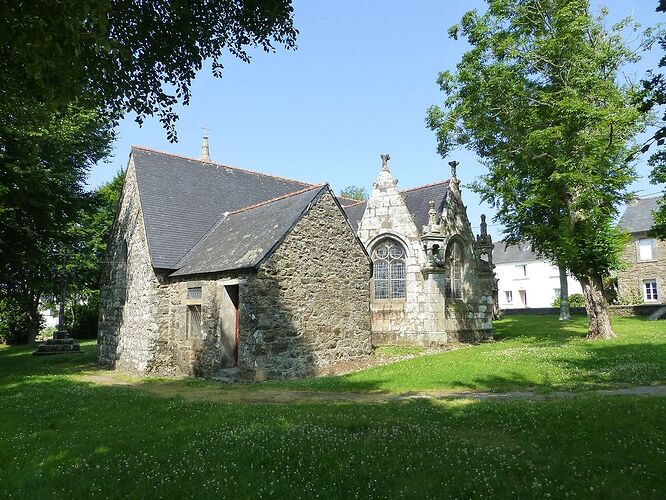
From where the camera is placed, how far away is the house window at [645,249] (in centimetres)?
3634

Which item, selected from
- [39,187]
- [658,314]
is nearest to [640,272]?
[658,314]

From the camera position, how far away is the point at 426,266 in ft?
63.4

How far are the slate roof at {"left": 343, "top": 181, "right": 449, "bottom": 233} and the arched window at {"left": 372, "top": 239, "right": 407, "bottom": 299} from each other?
55.8 inches

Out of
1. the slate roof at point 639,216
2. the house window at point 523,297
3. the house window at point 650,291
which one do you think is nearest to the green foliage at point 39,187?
the slate roof at point 639,216

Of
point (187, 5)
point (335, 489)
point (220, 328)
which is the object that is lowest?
point (335, 489)

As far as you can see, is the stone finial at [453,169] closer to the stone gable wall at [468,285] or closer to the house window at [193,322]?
the stone gable wall at [468,285]

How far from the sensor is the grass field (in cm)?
516

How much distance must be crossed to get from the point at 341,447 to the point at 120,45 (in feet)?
18.8

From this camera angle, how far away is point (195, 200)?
19.9m

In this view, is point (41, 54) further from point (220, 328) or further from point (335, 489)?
point (220, 328)

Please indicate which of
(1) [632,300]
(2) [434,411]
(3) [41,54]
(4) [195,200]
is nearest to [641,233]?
(1) [632,300]

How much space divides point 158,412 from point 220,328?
5493 mm

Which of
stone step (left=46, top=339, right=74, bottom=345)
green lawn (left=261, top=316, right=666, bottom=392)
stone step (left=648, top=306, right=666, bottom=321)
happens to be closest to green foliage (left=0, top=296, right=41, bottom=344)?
stone step (left=46, top=339, right=74, bottom=345)

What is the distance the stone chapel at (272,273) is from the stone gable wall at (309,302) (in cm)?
4
